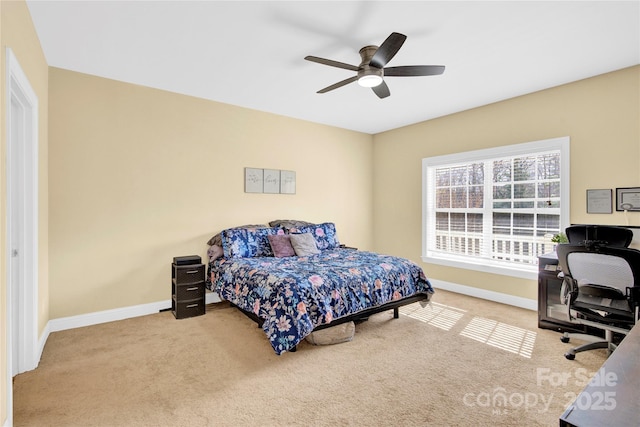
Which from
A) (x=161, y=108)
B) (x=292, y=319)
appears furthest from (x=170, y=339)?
(x=161, y=108)

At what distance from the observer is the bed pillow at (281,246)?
160 inches

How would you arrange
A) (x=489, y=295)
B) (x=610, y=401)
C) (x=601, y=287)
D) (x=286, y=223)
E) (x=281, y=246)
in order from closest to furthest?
(x=610, y=401), (x=601, y=287), (x=281, y=246), (x=489, y=295), (x=286, y=223)

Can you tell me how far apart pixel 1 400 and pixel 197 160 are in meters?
2.97

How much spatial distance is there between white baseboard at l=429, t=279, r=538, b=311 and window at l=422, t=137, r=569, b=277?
0.31 metres

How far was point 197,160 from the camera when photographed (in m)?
4.09

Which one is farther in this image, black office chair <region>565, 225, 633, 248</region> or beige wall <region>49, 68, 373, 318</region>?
beige wall <region>49, 68, 373, 318</region>

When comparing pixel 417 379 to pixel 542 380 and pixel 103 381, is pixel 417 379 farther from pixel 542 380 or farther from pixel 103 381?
pixel 103 381

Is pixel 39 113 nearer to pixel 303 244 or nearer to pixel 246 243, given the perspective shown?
pixel 246 243

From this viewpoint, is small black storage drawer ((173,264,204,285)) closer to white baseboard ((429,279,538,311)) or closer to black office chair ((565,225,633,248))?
white baseboard ((429,279,538,311))

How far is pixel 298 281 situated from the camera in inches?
109

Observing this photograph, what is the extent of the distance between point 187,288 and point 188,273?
176 mm

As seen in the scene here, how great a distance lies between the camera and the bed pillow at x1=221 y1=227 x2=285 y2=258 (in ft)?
12.9

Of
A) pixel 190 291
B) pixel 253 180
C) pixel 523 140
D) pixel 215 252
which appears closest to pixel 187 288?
pixel 190 291

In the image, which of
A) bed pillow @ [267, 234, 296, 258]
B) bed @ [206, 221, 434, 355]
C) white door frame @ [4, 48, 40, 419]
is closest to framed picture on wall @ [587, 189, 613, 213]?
bed @ [206, 221, 434, 355]
